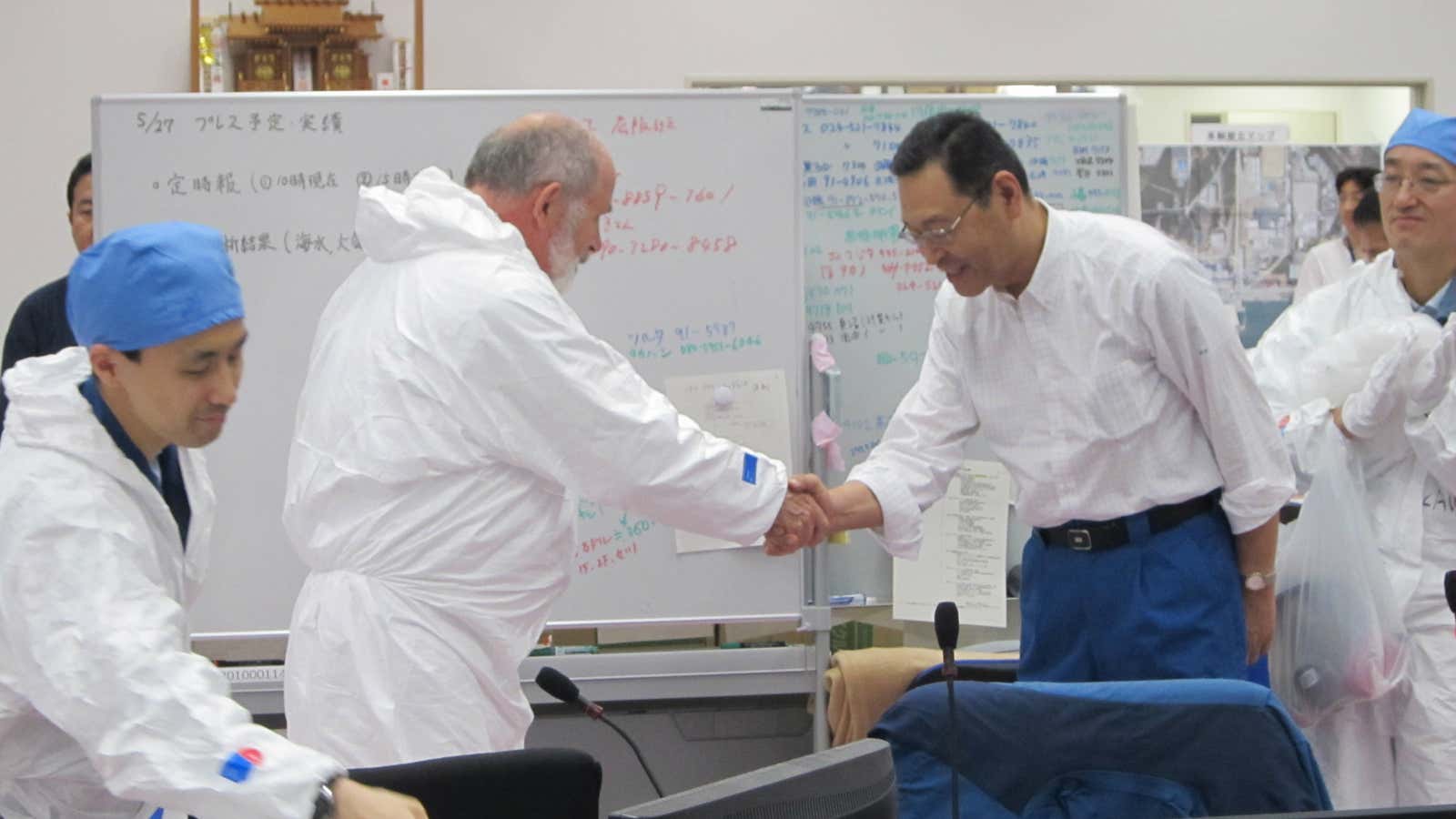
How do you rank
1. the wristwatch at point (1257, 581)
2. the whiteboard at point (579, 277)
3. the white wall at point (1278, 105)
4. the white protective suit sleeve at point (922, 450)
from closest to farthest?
the wristwatch at point (1257, 581), the white protective suit sleeve at point (922, 450), the whiteboard at point (579, 277), the white wall at point (1278, 105)

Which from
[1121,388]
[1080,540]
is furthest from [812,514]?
[1121,388]

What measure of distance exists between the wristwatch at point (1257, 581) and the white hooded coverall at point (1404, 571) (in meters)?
0.72

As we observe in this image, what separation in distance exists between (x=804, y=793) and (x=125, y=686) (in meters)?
0.69

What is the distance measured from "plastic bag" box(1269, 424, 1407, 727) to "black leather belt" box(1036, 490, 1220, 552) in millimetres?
763

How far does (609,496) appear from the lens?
2365 millimetres

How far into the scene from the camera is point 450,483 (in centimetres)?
225

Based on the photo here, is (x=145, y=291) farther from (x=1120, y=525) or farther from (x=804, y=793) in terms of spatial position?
(x=1120, y=525)

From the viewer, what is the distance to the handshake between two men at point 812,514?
2.74 m

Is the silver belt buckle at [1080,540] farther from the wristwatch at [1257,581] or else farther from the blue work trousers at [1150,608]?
the wristwatch at [1257,581]

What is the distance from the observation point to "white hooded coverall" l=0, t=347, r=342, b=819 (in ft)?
4.86

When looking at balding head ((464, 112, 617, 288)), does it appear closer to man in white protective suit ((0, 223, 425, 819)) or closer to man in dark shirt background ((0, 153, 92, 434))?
man in white protective suit ((0, 223, 425, 819))

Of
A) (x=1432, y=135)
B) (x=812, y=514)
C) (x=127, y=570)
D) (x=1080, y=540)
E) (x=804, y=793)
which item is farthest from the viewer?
(x=1432, y=135)

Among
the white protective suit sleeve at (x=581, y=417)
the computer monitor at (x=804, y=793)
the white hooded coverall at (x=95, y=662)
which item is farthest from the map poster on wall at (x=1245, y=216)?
the computer monitor at (x=804, y=793)

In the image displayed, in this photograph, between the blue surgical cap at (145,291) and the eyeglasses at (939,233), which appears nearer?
the blue surgical cap at (145,291)
